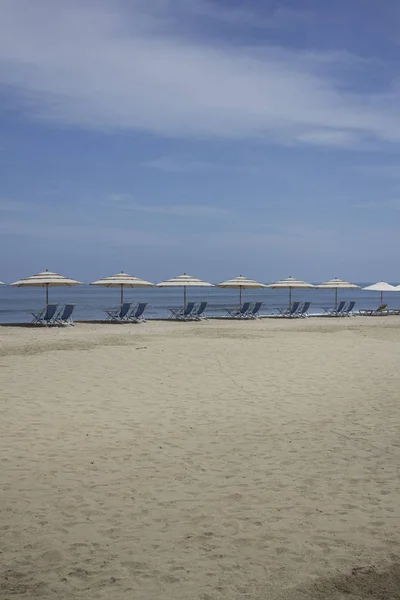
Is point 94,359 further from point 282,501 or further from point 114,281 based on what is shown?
point 114,281

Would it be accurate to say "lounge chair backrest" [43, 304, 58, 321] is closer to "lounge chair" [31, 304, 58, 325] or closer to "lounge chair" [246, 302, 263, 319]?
"lounge chair" [31, 304, 58, 325]

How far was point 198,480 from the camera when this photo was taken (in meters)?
5.43

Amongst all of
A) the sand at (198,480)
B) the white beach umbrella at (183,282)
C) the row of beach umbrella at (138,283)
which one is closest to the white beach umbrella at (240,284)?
the row of beach umbrella at (138,283)

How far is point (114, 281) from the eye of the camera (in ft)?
79.7

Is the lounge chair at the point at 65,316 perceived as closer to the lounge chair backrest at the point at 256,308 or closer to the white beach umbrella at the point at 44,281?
the white beach umbrella at the point at 44,281

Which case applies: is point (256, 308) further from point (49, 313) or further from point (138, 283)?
point (49, 313)

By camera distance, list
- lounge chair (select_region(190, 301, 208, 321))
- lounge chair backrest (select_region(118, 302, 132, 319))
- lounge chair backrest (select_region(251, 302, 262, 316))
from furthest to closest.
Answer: lounge chair backrest (select_region(251, 302, 262, 316)) < lounge chair (select_region(190, 301, 208, 321)) < lounge chair backrest (select_region(118, 302, 132, 319))

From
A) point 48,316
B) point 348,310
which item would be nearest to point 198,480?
point 48,316

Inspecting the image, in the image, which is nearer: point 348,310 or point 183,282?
point 183,282

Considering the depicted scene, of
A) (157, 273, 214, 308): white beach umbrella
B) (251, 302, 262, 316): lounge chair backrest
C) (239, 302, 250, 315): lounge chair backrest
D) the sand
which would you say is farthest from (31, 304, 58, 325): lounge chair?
the sand

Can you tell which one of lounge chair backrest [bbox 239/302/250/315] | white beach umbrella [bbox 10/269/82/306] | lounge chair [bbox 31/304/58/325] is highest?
white beach umbrella [bbox 10/269/82/306]

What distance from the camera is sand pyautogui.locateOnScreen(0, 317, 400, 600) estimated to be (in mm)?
3676

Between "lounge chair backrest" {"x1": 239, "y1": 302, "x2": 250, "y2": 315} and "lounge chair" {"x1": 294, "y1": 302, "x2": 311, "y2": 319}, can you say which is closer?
"lounge chair backrest" {"x1": 239, "y1": 302, "x2": 250, "y2": 315}

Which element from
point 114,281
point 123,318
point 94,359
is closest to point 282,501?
point 94,359
